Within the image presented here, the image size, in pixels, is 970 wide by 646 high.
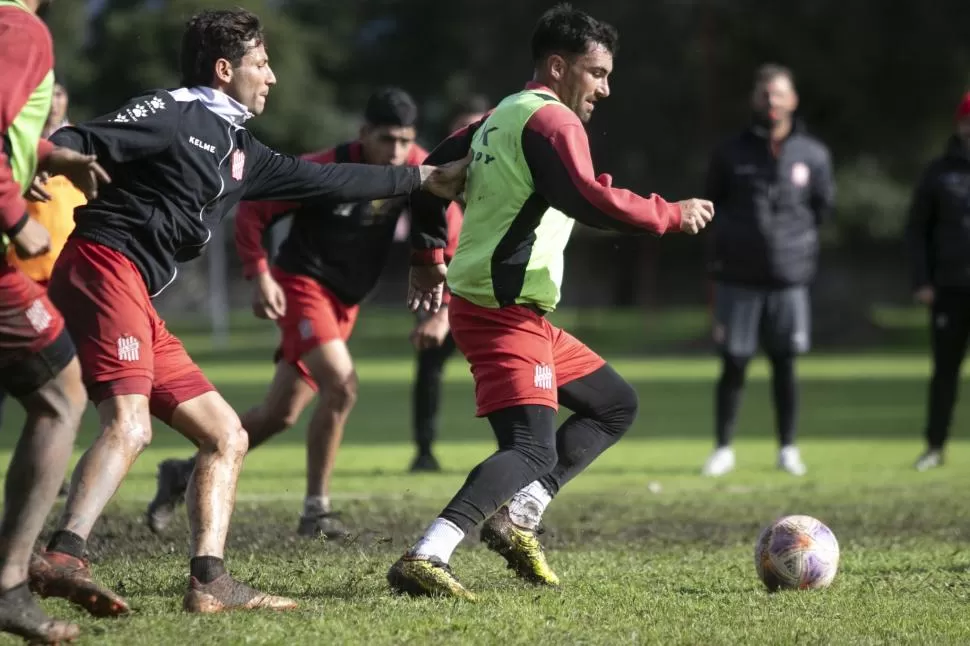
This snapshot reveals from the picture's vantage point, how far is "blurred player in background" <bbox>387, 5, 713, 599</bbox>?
20.0 feet

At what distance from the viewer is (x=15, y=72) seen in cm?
477

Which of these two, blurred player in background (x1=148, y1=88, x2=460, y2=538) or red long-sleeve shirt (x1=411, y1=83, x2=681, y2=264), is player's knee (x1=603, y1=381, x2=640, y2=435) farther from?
blurred player in background (x1=148, y1=88, x2=460, y2=538)

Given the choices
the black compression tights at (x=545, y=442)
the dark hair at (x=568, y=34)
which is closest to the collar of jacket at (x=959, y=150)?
the black compression tights at (x=545, y=442)

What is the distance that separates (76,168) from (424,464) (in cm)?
695

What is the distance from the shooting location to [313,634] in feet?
17.2

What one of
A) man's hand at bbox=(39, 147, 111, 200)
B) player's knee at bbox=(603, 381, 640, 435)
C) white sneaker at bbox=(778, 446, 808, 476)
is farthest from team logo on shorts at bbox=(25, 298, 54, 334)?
white sneaker at bbox=(778, 446, 808, 476)

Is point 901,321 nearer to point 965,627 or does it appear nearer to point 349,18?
point 349,18

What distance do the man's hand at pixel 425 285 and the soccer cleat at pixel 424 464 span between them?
4955mm

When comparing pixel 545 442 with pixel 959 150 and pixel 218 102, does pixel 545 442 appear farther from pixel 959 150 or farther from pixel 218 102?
pixel 959 150

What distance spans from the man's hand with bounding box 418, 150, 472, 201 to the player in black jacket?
2.34 ft

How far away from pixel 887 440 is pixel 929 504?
16.4ft

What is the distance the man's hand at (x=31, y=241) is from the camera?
4.86 metres

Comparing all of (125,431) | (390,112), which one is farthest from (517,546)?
(390,112)

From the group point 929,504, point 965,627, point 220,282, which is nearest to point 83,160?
point 965,627
